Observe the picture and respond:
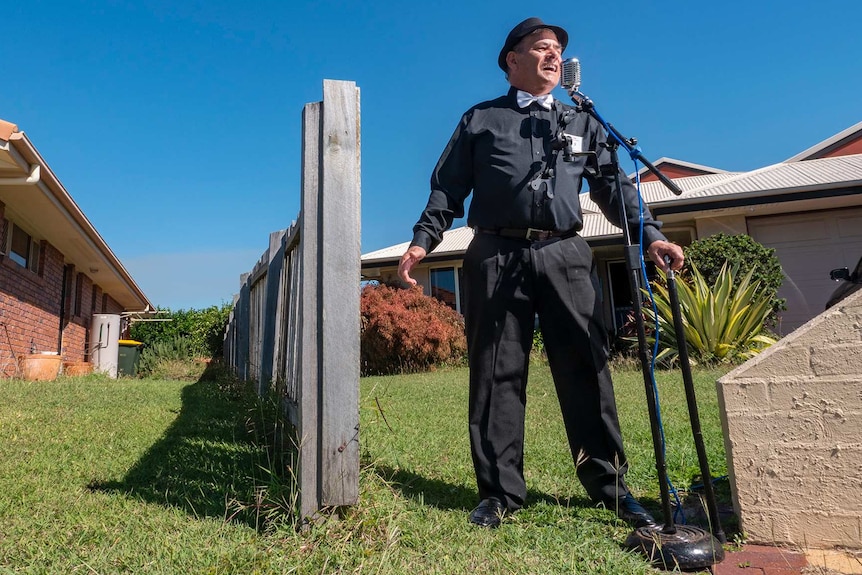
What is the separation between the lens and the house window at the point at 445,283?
15.2m

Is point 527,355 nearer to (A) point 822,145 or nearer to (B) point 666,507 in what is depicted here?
(B) point 666,507

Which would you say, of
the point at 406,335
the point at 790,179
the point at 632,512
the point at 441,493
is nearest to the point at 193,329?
the point at 406,335

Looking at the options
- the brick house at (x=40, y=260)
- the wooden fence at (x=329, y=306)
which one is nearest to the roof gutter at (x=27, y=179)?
the brick house at (x=40, y=260)

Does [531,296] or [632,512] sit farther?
[531,296]

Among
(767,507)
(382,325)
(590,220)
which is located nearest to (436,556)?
(767,507)

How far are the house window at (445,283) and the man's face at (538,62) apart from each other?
1242 cm

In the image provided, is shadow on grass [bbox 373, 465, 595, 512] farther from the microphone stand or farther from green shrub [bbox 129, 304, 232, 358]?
green shrub [bbox 129, 304, 232, 358]

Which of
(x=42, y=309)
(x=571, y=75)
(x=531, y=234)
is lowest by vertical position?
(x=531, y=234)

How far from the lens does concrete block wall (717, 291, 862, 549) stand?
2045 millimetres

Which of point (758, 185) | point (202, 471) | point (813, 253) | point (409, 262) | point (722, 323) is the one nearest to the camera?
point (409, 262)

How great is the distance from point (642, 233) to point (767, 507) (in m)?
1.06

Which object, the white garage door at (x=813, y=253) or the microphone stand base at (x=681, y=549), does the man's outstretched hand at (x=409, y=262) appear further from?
the white garage door at (x=813, y=253)

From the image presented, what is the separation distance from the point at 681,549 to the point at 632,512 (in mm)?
452

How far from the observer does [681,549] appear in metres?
1.93
